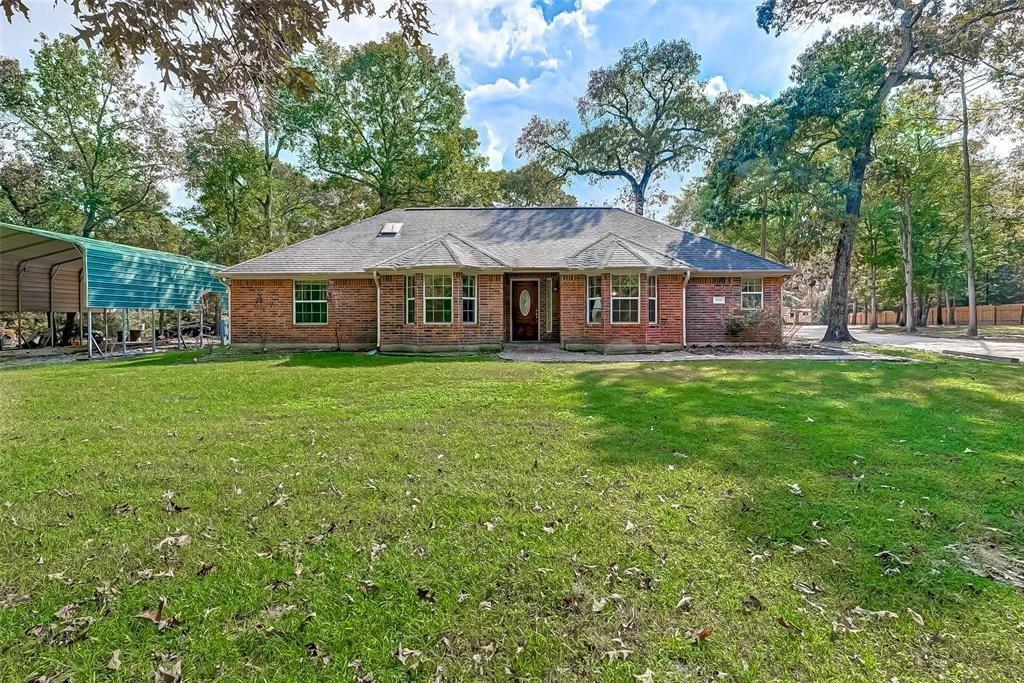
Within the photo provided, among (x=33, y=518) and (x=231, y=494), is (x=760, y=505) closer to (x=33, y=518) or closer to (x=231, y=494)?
(x=231, y=494)

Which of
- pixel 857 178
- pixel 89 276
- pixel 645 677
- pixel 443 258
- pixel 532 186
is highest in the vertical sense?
pixel 532 186

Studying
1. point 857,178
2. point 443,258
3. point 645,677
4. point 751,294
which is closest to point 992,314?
point 857,178

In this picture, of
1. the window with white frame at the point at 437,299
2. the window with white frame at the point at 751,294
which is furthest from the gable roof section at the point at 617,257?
the window with white frame at the point at 437,299

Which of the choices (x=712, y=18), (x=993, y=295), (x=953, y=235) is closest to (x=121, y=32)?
(x=712, y=18)

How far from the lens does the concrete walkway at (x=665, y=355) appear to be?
40.5ft

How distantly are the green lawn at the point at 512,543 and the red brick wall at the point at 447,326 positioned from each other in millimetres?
7806

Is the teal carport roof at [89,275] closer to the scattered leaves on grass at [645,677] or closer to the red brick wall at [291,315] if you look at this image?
the red brick wall at [291,315]

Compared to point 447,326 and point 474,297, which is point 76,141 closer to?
point 447,326

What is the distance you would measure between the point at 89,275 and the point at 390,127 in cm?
1782

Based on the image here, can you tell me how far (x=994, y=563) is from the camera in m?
2.71

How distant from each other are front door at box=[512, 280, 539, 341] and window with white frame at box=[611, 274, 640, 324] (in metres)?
2.94

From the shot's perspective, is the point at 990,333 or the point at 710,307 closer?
the point at 710,307

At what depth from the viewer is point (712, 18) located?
520 inches

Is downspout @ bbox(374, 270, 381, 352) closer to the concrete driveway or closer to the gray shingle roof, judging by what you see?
the gray shingle roof
